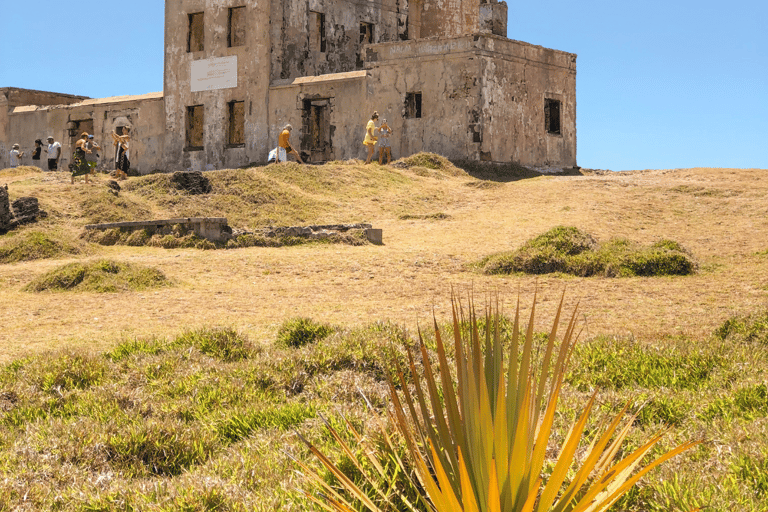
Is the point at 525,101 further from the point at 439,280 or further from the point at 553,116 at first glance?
the point at 439,280

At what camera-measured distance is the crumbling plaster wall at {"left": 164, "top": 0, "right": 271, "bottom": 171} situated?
27.0m

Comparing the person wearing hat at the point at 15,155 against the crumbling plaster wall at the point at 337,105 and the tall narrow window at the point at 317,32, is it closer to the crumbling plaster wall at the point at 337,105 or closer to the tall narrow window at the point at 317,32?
the crumbling plaster wall at the point at 337,105

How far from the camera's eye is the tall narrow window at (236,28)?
27.6 m

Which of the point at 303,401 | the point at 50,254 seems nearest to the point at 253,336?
the point at 303,401

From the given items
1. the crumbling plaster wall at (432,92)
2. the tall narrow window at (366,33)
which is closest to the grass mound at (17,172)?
the crumbling plaster wall at (432,92)

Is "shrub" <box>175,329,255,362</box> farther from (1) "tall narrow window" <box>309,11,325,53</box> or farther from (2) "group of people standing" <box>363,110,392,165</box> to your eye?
(1) "tall narrow window" <box>309,11,325,53</box>

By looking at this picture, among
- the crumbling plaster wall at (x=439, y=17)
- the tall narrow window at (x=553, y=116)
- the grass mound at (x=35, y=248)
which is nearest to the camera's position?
the grass mound at (x=35, y=248)

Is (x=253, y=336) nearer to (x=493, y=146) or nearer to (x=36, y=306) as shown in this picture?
(x=36, y=306)

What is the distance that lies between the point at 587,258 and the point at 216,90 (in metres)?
20.2

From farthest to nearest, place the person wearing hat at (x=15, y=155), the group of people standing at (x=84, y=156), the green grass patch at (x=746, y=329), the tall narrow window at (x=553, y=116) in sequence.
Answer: the person wearing hat at (x=15, y=155) → the tall narrow window at (x=553, y=116) → the group of people standing at (x=84, y=156) → the green grass patch at (x=746, y=329)

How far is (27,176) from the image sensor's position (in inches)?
889

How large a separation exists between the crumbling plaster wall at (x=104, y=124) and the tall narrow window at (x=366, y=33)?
7.68 meters

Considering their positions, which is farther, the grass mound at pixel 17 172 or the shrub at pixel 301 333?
the grass mound at pixel 17 172

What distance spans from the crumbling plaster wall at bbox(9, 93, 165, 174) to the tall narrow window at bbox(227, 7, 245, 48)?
3556 mm
